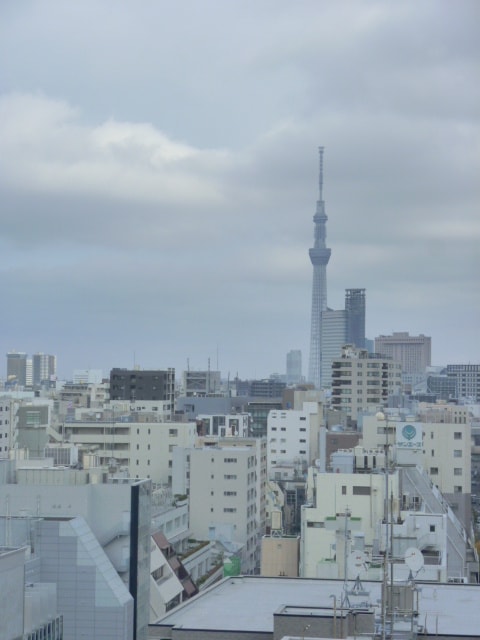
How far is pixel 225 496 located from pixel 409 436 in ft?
13.1

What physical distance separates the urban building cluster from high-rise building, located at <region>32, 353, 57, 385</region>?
56.3m

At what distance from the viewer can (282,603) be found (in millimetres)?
10406

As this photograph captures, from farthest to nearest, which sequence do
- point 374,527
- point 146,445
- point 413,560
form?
point 146,445 → point 374,527 → point 413,560

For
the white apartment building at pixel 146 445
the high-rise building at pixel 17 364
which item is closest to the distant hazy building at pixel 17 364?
the high-rise building at pixel 17 364

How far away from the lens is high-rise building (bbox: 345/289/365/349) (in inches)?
4648

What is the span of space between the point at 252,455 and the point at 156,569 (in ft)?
34.0

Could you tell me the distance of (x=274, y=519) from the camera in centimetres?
2291

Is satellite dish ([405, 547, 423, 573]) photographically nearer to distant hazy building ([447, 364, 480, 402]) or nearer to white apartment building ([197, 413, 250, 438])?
white apartment building ([197, 413, 250, 438])

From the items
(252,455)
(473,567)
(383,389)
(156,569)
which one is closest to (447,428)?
(252,455)

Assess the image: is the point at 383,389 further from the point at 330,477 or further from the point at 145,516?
the point at 145,516

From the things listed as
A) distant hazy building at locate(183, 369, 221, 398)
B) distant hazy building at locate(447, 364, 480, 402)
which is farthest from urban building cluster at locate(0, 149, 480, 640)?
distant hazy building at locate(447, 364, 480, 402)

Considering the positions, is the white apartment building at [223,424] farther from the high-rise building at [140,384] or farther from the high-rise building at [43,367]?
the high-rise building at [43,367]

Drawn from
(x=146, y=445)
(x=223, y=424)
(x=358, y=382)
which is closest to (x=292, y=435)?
(x=223, y=424)

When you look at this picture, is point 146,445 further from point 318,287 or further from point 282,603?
point 318,287
